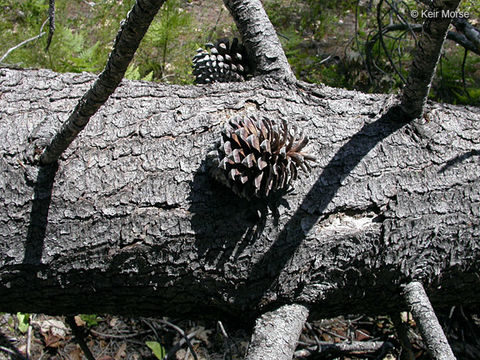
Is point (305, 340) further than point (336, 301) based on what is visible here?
Yes

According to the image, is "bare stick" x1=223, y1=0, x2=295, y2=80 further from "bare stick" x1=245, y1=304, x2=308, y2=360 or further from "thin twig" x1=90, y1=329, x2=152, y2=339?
"thin twig" x1=90, y1=329, x2=152, y2=339

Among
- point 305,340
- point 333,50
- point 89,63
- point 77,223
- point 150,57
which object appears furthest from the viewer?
point 333,50

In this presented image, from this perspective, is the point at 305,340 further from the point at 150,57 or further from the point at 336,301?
the point at 150,57

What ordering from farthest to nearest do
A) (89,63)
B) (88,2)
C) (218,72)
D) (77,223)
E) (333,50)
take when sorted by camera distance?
1. (88,2)
2. (333,50)
3. (89,63)
4. (218,72)
5. (77,223)

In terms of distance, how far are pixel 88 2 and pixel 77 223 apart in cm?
433

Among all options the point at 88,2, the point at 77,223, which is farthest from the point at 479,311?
the point at 88,2

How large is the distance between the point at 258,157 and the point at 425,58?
2.03 feet

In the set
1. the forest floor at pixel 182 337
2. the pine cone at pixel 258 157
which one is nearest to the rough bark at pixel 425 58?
the pine cone at pixel 258 157

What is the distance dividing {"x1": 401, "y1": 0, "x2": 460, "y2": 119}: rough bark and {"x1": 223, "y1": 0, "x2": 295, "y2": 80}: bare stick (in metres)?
0.46

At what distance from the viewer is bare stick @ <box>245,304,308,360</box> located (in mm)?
1246

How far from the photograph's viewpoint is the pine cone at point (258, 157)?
4.07 ft

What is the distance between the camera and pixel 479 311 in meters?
2.56

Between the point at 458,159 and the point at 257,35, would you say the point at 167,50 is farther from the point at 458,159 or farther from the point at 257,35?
the point at 458,159

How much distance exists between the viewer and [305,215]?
4.50 feet
